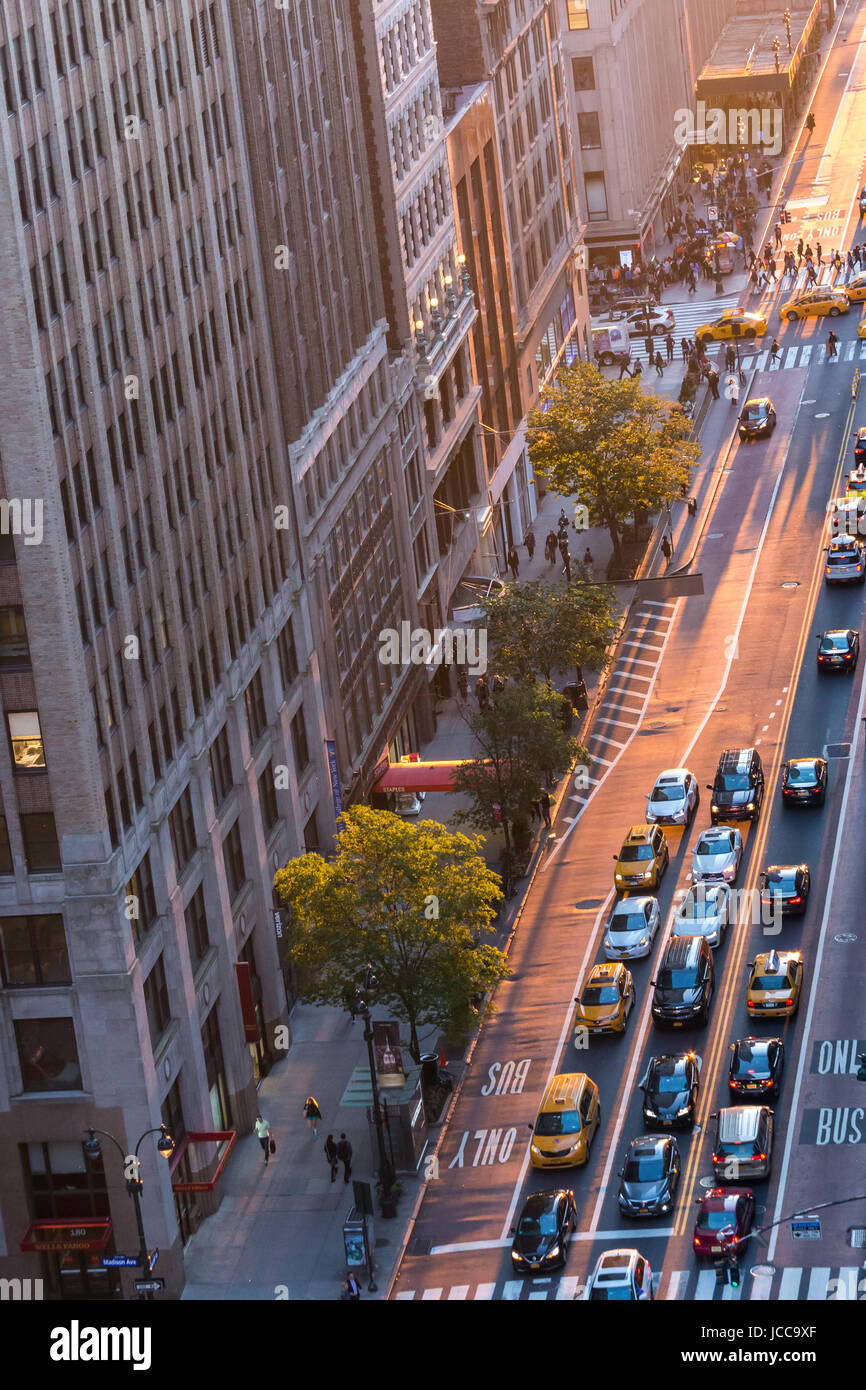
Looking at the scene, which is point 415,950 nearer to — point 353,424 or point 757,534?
point 353,424

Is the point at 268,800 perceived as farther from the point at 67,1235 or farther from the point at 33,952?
the point at 67,1235

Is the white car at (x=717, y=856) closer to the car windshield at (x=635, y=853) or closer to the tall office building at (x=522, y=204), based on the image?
the car windshield at (x=635, y=853)

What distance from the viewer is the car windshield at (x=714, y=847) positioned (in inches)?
2751

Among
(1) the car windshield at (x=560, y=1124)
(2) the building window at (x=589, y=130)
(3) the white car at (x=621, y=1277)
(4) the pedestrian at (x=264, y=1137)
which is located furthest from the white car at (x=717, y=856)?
(2) the building window at (x=589, y=130)

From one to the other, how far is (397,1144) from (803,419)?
77.1 m

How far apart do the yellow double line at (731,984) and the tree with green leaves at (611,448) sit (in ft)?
43.5

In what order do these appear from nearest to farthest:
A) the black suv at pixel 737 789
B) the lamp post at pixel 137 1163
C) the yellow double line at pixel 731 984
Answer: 1. the lamp post at pixel 137 1163
2. the yellow double line at pixel 731 984
3. the black suv at pixel 737 789

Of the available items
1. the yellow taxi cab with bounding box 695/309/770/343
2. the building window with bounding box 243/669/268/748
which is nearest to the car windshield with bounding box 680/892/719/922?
the building window with bounding box 243/669/268/748

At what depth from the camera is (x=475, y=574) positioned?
10119cm

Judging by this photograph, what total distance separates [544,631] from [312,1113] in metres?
30.0

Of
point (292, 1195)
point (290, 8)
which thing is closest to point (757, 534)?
point (290, 8)

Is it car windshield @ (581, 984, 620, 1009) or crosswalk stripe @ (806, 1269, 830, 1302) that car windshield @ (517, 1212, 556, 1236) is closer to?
crosswalk stripe @ (806, 1269, 830, 1302)

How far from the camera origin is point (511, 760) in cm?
7362

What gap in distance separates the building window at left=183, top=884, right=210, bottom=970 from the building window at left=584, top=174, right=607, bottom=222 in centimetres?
10964
